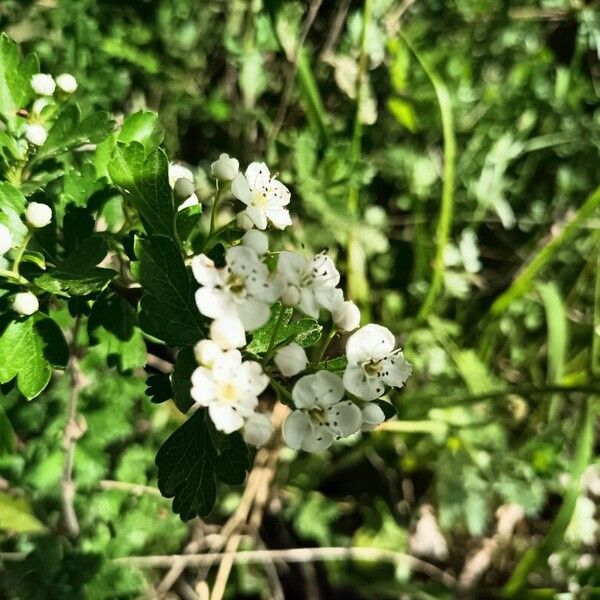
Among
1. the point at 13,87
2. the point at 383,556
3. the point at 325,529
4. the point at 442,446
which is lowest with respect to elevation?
the point at 383,556

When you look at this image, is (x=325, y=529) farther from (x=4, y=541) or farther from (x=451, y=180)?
(x=451, y=180)

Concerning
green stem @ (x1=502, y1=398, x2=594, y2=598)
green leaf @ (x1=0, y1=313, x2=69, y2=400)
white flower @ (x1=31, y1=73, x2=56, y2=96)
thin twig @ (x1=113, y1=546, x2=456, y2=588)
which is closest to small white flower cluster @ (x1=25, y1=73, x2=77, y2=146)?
white flower @ (x1=31, y1=73, x2=56, y2=96)

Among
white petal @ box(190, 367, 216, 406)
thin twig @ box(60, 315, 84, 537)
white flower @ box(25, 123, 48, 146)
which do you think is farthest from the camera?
thin twig @ box(60, 315, 84, 537)

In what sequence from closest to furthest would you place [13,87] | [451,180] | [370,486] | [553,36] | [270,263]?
[270,263] < [13,87] < [451,180] < [370,486] < [553,36]

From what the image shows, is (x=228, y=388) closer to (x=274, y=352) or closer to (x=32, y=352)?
(x=274, y=352)

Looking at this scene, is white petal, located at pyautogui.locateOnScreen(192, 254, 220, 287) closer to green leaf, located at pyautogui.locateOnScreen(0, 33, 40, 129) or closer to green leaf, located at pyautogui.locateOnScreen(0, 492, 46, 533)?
green leaf, located at pyautogui.locateOnScreen(0, 33, 40, 129)

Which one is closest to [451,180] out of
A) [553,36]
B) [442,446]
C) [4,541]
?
[442,446]
